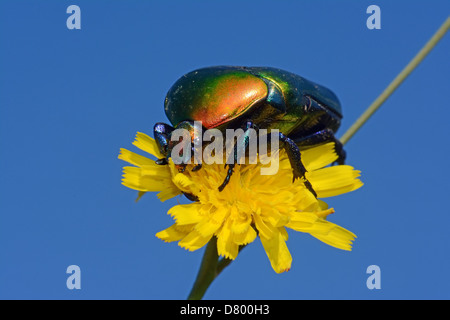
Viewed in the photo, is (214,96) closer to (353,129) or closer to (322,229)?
(353,129)

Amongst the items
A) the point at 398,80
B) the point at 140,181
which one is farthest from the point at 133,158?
the point at 398,80

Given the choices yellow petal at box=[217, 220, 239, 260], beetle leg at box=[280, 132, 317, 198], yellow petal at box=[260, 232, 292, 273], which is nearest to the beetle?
beetle leg at box=[280, 132, 317, 198]

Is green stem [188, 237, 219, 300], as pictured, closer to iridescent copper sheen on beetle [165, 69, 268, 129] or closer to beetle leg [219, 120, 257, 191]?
beetle leg [219, 120, 257, 191]

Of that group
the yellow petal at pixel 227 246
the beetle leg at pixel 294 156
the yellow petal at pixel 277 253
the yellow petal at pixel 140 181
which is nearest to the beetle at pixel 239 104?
the beetle leg at pixel 294 156

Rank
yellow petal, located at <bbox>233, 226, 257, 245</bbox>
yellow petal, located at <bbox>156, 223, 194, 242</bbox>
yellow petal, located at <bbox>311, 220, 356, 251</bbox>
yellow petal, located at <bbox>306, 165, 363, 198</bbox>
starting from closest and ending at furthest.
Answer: yellow petal, located at <bbox>233, 226, 257, 245</bbox>, yellow petal, located at <bbox>156, 223, 194, 242</bbox>, yellow petal, located at <bbox>311, 220, 356, 251</bbox>, yellow petal, located at <bbox>306, 165, 363, 198</bbox>

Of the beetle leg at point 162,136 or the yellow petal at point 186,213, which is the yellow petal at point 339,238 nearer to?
the yellow petal at point 186,213

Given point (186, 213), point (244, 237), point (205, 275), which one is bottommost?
point (205, 275)
